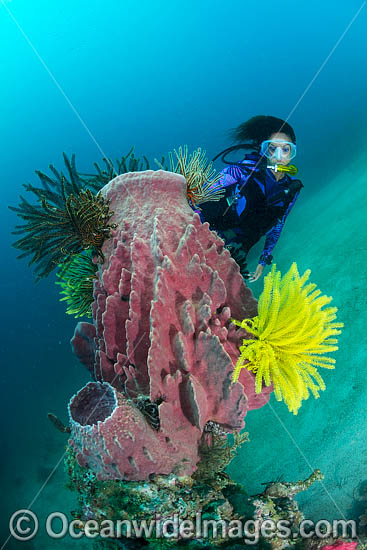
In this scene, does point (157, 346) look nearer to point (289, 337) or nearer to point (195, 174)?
point (289, 337)

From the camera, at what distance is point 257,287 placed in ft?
25.5

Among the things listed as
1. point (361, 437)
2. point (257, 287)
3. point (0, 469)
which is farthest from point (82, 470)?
point (0, 469)

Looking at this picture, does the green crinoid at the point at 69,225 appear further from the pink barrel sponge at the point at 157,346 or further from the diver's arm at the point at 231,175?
the diver's arm at the point at 231,175

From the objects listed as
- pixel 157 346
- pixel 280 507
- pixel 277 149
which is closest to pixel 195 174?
pixel 277 149

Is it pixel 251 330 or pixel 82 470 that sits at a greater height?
pixel 251 330

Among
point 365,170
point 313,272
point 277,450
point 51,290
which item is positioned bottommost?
point 51,290

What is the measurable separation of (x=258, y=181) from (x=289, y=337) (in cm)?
235

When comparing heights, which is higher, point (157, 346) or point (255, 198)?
point (255, 198)

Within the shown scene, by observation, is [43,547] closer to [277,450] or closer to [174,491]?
[277,450]

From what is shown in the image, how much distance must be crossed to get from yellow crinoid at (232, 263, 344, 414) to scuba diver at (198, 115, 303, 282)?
1530 mm

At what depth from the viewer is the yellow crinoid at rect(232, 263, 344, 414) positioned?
7.37 ft

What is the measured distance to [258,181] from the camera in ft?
12.6

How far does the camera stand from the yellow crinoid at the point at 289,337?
2246 mm

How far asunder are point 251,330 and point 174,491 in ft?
4.66
